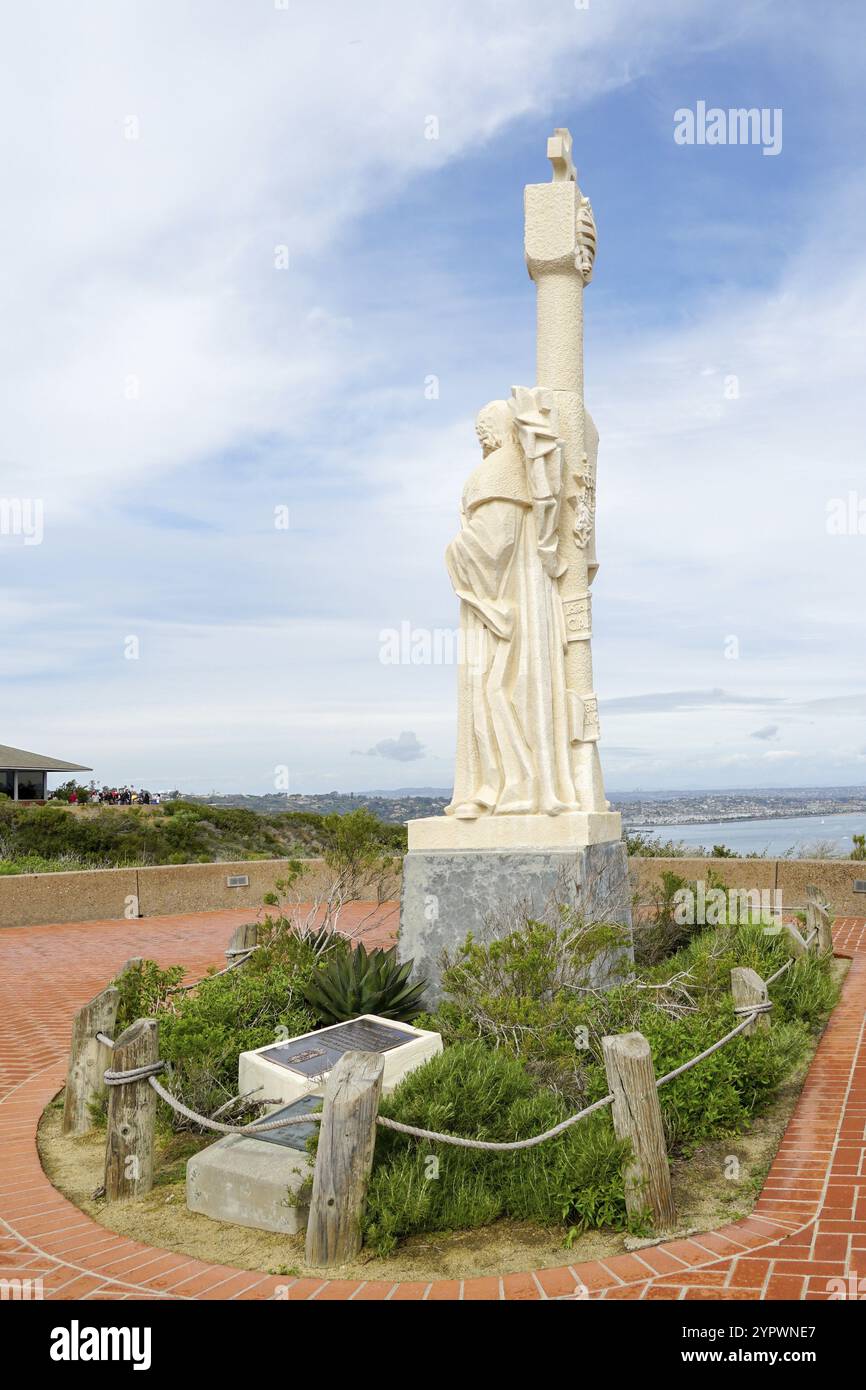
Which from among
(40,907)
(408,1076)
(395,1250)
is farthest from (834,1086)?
(40,907)

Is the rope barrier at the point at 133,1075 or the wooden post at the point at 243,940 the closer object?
the rope barrier at the point at 133,1075

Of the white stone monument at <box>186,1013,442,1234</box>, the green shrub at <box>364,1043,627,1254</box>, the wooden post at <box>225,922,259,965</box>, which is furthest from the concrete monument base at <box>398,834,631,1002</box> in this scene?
the green shrub at <box>364,1043,627,1254</box>

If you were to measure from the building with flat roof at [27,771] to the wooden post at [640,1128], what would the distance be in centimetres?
3611

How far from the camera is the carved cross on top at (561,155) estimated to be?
8.51 meters

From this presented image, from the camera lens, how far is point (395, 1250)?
426cm

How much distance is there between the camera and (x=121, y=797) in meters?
38.3

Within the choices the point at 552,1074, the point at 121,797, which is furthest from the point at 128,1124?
the point at 121,797

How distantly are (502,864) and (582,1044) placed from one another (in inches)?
73.9

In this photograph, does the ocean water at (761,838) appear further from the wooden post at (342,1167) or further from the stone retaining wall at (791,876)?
the wooden post at (342,1167)

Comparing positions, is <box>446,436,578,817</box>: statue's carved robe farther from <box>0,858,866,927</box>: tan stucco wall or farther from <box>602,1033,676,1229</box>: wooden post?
<box>0,858,866,927</box>: tan stucco wall

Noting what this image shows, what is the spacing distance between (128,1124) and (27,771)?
36983mm

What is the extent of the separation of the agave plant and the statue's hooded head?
4.08 m

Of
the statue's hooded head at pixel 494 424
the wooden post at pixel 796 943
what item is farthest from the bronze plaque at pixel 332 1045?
the statue's hooded head at pixel 494 424

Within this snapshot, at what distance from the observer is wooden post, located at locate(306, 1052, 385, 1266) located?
411 cm
